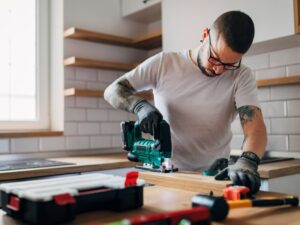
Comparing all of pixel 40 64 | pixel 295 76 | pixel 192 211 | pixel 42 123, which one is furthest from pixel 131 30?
pixel 192 211

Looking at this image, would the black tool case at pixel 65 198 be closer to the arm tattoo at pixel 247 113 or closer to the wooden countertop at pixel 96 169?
the arm tattoo at pixel 247 113

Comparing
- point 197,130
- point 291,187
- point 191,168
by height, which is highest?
point 197,130

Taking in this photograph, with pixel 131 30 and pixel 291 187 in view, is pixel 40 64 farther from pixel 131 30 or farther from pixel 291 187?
pixel 291 187

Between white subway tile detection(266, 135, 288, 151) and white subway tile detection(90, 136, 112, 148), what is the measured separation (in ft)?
3.83

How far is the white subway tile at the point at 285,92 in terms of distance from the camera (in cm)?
218

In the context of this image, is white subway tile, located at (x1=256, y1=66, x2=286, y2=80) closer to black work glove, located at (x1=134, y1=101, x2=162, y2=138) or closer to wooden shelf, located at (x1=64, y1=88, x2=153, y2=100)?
wooden shelf, located at (x1=64, y1=88, x2=153, y2=100)

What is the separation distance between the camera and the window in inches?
101

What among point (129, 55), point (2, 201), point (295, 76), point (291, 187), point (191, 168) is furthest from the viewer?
point (129, 55)

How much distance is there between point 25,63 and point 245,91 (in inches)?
67.7

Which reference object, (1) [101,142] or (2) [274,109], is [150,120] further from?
(1) [101,142]

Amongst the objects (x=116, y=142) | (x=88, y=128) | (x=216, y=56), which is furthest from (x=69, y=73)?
(x=216, y=56)

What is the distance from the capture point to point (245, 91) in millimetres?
1489

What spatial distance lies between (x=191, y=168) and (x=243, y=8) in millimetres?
1002

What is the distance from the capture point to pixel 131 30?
3.02 metres
